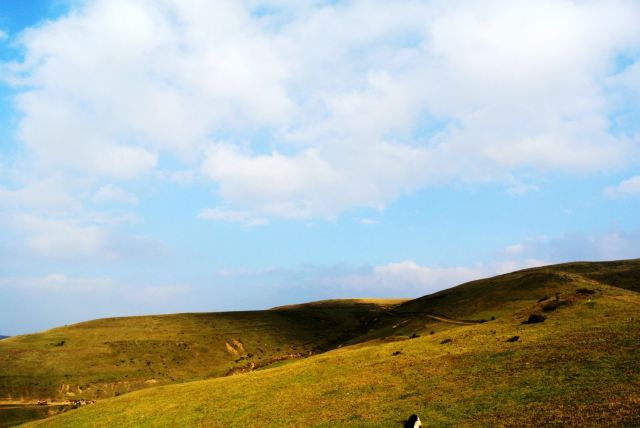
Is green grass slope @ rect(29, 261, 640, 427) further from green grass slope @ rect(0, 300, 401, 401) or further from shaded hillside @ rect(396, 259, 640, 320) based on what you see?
green grass slope @ rect(0, 300, 401, 401)

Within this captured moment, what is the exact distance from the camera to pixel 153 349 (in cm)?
11019

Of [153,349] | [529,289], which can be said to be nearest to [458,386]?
[529,289]

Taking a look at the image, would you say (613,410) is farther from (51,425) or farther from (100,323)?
(100,323)

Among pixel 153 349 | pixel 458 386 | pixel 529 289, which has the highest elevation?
pixel 529 289

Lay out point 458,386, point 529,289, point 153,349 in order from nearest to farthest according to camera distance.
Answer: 1. point 458,386
2. point 529,289
3. point 153,349

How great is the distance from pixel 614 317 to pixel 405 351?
2187 centimetres

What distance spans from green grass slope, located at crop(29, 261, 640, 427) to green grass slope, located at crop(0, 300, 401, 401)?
109 ft

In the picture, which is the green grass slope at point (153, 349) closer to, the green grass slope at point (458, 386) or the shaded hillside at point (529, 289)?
the shaded hillside at point (529, 289)

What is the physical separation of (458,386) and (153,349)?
8856 cm

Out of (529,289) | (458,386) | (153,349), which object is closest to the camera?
(458,386)

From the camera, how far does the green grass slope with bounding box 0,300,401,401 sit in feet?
304

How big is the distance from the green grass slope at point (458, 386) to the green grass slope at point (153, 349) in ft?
109

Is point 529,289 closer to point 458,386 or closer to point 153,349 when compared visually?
point 458,386

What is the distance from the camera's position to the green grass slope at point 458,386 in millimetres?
31016
